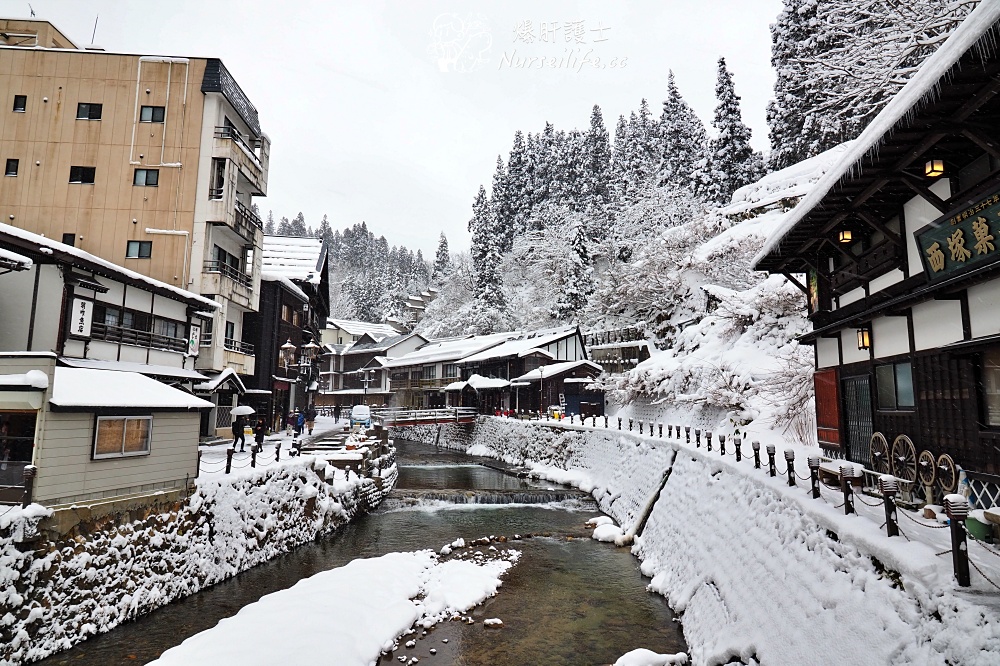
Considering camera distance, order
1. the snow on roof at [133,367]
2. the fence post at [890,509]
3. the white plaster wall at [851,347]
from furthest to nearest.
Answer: the snow on roof at [133,367] → the white plaster wall at [851,347] → the fence post at [890,509]

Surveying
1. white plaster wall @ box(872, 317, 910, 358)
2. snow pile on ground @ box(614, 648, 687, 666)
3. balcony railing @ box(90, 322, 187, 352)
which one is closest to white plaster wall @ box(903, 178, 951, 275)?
white plaster wall @ box(872, 317, 910, 358)

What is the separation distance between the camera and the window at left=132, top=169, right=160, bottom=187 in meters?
25.3

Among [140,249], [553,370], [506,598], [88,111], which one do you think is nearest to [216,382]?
[140,249]

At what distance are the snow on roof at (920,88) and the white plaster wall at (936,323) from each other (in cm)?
289

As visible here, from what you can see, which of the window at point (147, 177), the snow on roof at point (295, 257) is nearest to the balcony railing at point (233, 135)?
the window at point (147, 177)

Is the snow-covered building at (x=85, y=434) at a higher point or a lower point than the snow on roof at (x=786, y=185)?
lower

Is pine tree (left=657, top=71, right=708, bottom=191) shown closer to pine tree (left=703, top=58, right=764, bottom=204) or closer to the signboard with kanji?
pine tree (left=703, top=58, right=764, bottom=204)

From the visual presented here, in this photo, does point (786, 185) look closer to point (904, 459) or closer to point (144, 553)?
point (904, 459)

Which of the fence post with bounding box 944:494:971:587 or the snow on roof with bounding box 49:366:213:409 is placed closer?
the fence post with bounding box 944:494:971:587

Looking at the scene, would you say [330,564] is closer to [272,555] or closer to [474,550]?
[272,555]

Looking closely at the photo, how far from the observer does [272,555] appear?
52.3 ft

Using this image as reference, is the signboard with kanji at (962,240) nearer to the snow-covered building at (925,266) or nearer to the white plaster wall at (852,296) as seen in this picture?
the snow-covered building at (925,266)

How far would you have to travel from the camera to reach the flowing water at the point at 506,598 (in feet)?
34.0

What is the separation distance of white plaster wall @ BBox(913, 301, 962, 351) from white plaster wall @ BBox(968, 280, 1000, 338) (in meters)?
0.32
